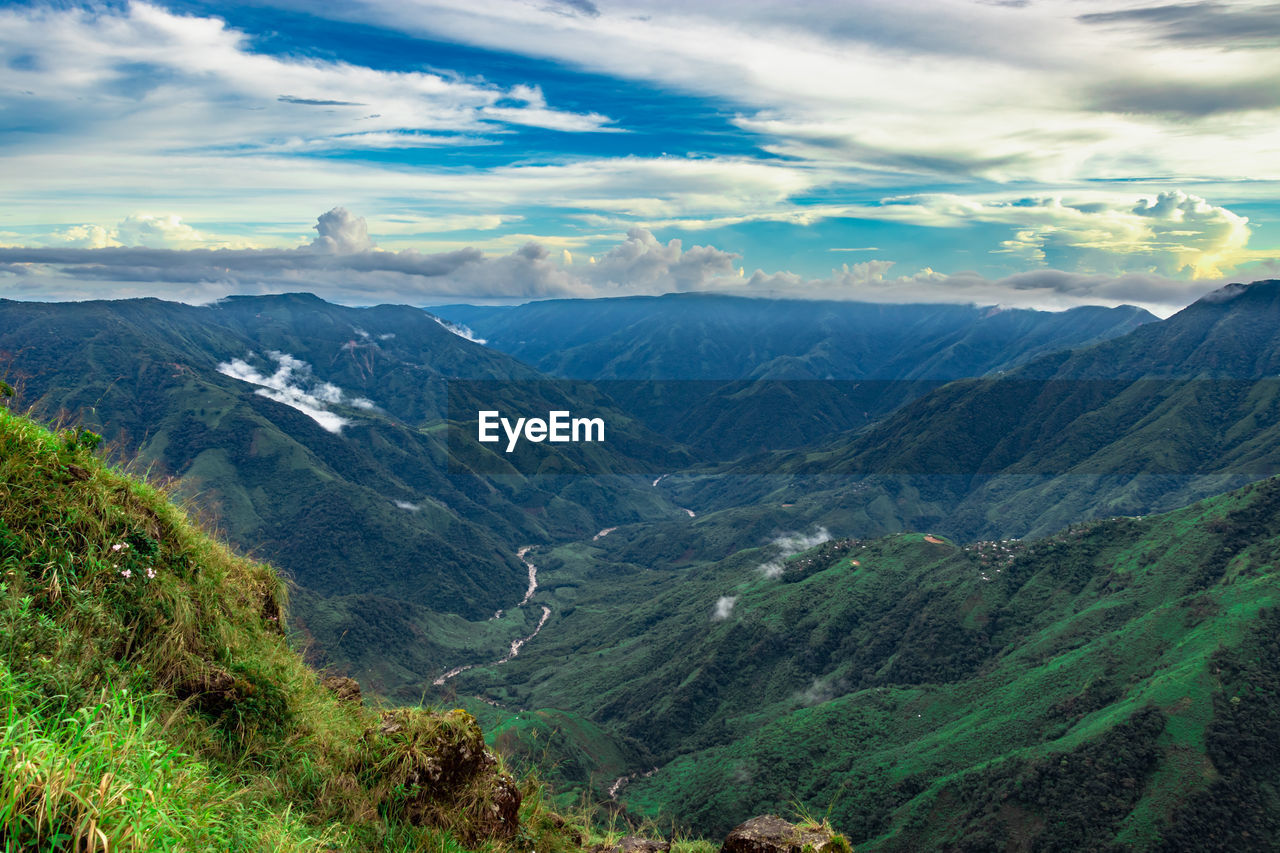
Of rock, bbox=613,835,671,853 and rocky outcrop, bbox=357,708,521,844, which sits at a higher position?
rocky outcrop, bbox=357,708,521,844

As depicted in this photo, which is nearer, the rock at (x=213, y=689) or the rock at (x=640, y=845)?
the rock at (x=213, y=689)

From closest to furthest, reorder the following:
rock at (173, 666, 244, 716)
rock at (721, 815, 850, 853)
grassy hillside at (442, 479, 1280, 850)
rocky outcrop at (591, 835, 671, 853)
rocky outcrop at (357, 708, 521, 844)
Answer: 1. rock at (173, 666, 244, 716)
2. rocky outcrop at (357, 708, 521, 844)
3. rock at (721, 815, 850, 853)
4. rocky outcrop at (591, 835, 671, 853)
5. grassy hillside at (442, 479, 1280, 850)

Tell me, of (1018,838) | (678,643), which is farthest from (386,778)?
(678,643)

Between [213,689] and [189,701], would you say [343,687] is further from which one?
[189,701]

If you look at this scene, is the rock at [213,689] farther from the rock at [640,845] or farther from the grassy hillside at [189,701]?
the rock at [640,845]

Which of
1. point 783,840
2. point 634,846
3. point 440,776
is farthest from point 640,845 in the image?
point 440,776

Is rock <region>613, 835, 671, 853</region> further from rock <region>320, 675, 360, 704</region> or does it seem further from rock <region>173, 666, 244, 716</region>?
rock <region>173, 666, 244, 716</region>

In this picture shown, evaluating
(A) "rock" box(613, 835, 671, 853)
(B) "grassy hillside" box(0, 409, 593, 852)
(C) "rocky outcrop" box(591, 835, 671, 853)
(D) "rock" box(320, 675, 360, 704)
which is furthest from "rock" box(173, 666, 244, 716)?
(A) "rock" box(613, 835, 671, 853)

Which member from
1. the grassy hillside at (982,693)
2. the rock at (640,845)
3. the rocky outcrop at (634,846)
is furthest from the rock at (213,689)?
the grassy hillside at (982,693)
